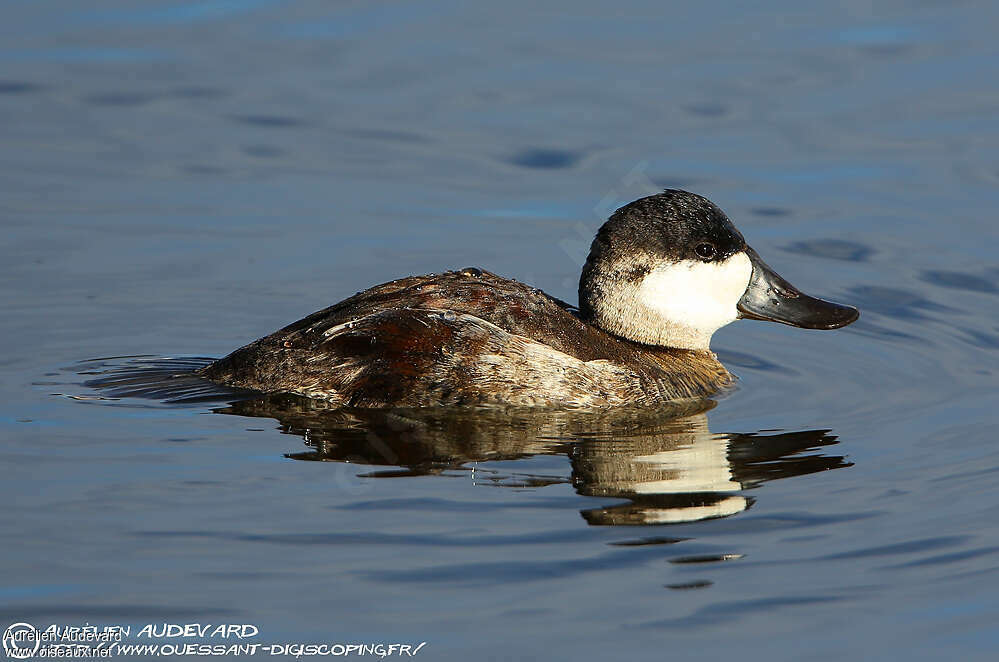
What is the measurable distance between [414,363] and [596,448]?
33.4 inches

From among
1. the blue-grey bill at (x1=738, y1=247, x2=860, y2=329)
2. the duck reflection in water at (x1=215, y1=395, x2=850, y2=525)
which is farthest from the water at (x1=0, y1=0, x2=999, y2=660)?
the blue-grey bill at (x1=738, y1=247, x2=860, y2=329)

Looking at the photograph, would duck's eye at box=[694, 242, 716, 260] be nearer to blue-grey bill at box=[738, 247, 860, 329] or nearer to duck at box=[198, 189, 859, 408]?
duck at box=[198, 189, 859, 408]

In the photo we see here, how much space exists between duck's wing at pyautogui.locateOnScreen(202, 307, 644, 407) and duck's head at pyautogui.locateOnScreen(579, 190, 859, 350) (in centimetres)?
61

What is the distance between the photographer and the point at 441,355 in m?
6.49

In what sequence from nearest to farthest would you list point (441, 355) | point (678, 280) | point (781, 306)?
point (441, 355) < point (678, 280) < point (781, 306)

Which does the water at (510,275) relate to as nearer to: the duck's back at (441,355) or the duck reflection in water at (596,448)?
the duck reflection in water at (596,448)

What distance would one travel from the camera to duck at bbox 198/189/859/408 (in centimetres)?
651

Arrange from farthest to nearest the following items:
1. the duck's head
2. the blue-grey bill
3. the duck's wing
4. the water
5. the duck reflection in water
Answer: the blue-grey bill
the duck's head
the duck's wing
the duck reflection in water
the water

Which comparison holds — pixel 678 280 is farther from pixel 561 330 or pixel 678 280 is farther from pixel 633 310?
pixel 561 330

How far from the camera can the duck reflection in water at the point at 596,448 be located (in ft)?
18.7

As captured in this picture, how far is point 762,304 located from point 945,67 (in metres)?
4.76

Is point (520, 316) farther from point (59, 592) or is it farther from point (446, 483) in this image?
point (59, 592)

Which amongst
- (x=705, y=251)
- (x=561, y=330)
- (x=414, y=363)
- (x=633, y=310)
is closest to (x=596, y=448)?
(x=561, y=330)

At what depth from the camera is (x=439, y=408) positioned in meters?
6.57
